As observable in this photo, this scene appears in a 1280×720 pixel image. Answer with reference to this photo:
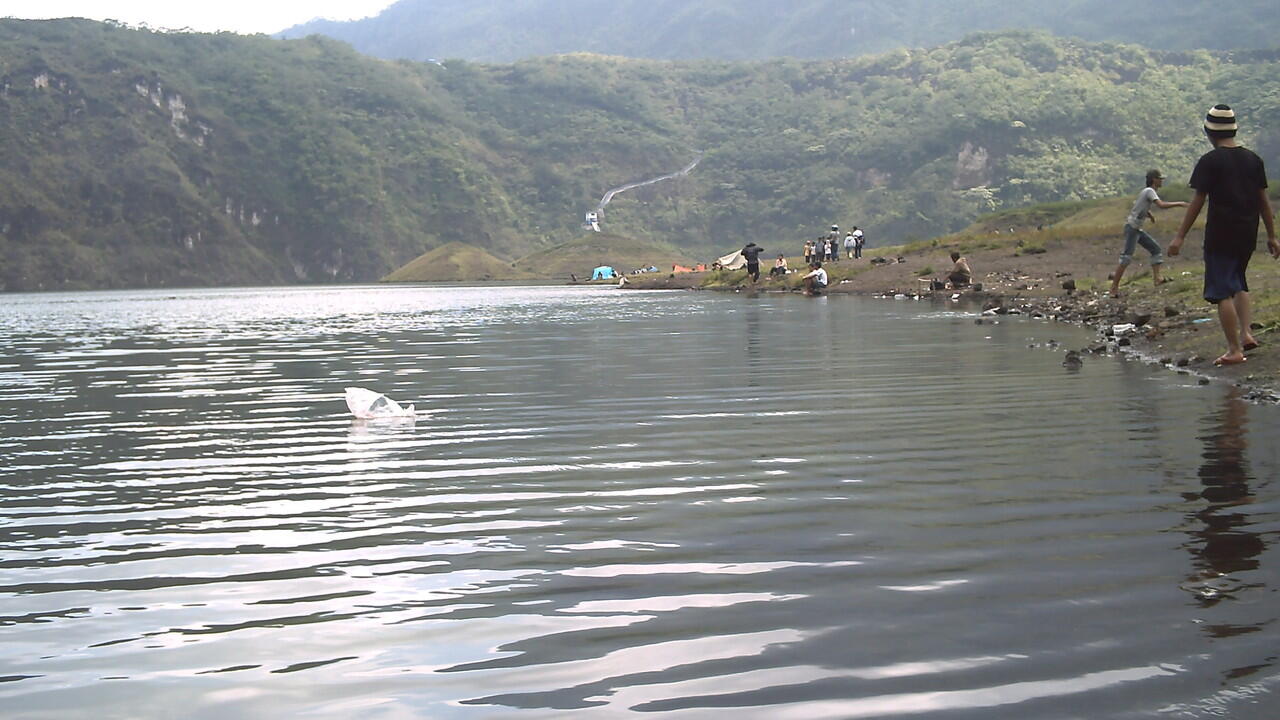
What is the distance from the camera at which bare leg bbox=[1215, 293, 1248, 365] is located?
13055 mm

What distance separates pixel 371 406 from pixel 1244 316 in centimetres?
875

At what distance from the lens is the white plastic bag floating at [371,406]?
41.0 feet

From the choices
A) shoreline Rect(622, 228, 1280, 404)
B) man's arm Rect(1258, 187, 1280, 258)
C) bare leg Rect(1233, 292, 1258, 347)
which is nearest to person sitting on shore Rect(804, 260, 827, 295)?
shoreline Rect(622, 228, 1280, 404)

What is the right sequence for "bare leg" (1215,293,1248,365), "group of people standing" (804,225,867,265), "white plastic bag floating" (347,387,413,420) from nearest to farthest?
"white plastic bag floating" (347,387,413,420), "bare leg" (1215,293,1248,365), "group of people standing" (804,225,867,265)

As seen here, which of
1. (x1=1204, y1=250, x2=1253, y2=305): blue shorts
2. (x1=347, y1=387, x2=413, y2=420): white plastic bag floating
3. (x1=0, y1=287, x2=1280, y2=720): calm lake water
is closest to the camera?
(x1=0, y1=287, x2=1280, y2=720): calm lake water

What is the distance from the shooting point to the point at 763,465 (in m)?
9.01

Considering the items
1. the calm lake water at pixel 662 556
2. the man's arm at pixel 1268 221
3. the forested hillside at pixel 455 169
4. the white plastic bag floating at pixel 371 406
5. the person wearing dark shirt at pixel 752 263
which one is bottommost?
the calm lake water at pixel 662 556

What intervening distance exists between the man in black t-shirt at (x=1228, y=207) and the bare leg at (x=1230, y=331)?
0.01 metres

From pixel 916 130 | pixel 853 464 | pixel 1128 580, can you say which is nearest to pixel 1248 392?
pixel 853 464

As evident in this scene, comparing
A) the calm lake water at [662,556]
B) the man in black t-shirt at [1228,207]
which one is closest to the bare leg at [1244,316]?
the man in black t-shirt at [1228,207]

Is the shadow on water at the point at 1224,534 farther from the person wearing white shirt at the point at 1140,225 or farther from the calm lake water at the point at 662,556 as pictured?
the person wearing white shirt at the point at 1140,225

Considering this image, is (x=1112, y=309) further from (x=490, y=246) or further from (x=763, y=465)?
(x=490, y=246)

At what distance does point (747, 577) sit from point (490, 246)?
17909cm

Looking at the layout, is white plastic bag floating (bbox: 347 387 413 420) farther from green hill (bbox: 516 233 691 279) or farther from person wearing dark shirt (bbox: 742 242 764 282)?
green hill (bbox: 516 233 691 279)
